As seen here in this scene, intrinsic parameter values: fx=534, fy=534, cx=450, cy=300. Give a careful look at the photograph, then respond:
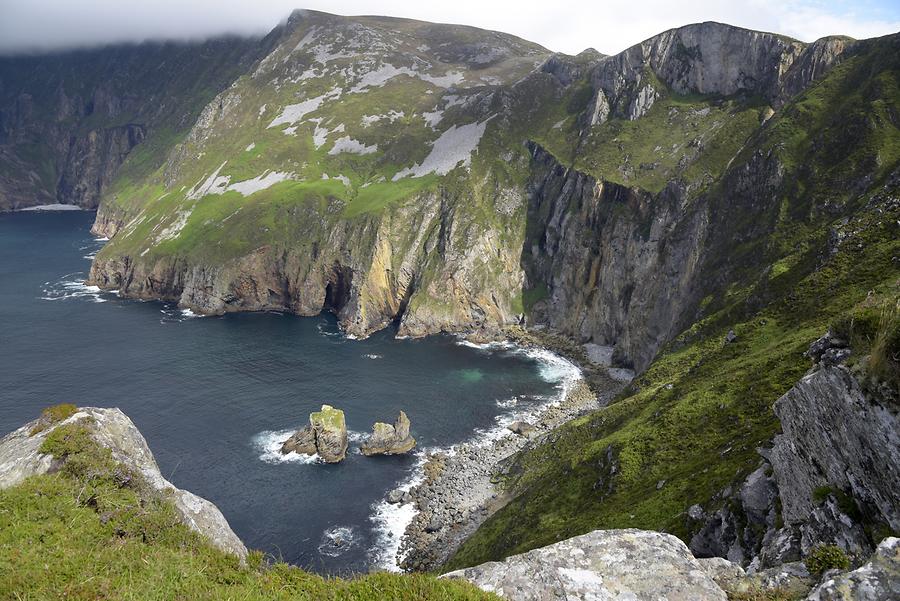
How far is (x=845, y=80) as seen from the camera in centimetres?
8894

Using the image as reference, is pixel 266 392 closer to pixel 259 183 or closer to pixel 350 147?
pixel 259 183

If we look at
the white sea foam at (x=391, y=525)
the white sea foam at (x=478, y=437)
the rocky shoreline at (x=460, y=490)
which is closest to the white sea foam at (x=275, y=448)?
the white sea foam at (x=391, y=525)

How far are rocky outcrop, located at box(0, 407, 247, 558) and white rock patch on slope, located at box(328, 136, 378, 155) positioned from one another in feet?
556

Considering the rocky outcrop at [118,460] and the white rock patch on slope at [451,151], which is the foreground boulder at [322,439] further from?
the white rock patch on slope at [451,151]

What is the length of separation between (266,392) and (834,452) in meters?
90.5

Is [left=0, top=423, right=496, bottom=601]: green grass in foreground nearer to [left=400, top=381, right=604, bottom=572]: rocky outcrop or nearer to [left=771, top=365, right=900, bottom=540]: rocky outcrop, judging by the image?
[left=771, top=365, right=900, bottom=540]: rocky outcrop

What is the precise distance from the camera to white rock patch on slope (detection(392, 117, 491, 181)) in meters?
163

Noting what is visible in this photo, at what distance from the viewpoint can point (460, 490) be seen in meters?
69.6

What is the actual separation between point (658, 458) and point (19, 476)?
3962 centimetres

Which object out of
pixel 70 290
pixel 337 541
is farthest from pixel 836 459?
pixel 70 290

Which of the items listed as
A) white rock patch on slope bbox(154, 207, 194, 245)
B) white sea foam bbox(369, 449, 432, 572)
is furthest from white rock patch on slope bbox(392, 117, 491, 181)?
white sea foam bbox(369, 449, 432, 572)

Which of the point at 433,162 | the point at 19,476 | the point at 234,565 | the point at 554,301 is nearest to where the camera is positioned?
the point at 234,565

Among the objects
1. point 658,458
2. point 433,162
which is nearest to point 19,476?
point 658,458

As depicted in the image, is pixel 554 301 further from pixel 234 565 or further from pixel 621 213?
pixel 234 565
